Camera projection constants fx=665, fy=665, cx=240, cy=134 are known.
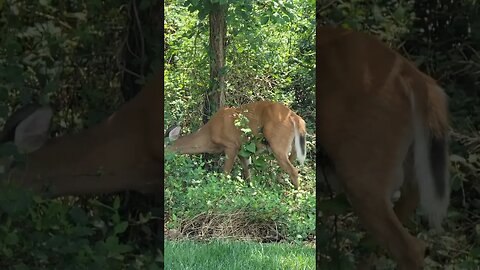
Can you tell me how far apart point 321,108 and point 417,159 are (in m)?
0.39

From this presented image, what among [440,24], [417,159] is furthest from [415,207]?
[440,24]

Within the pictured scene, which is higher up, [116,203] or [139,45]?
[139,45]

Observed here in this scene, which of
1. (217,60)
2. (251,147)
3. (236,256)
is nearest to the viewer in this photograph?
(236,256)

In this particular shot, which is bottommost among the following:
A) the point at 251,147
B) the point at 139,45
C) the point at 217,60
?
the point at 251,147

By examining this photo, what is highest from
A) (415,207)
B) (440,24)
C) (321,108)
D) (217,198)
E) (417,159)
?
(440,24)

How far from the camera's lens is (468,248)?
→ 243 centimetres

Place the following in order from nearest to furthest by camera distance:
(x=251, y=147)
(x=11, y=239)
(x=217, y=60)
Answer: (x=11, y=239) → (x=217, y=60) → (x=251, y=147)

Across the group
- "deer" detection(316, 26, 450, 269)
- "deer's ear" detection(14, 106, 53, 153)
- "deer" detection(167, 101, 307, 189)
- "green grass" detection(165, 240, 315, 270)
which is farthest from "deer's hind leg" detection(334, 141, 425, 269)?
"deer" detection(167, 101, 307, 189)

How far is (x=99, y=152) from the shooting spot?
2430 millimetres

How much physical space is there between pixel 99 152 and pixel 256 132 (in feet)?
16.0

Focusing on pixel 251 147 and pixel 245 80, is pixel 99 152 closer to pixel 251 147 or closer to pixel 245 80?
pixel 245 80

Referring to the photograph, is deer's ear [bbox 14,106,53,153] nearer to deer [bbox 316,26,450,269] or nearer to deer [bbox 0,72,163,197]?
deer [bbox 0,72,163,197]

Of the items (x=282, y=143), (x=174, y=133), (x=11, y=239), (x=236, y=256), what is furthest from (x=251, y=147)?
(x=11, y=239)

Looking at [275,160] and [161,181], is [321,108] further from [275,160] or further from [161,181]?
[275,160]
